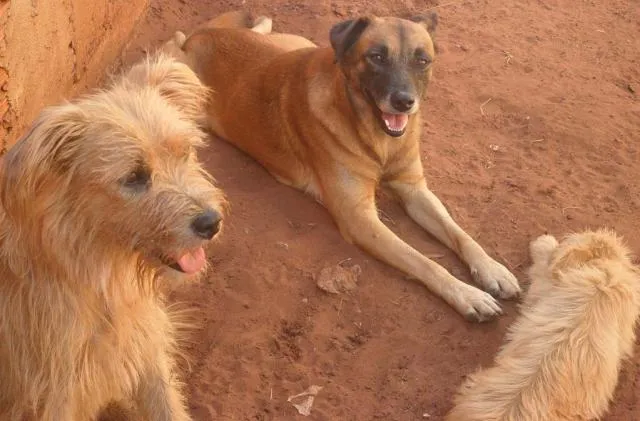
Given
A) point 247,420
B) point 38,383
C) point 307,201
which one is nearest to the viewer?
point 38,383

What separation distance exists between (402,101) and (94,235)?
2385mm

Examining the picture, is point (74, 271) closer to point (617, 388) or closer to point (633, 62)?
point (617, 388)

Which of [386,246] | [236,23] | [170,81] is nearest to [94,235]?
[170,81]

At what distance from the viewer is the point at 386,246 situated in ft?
17.3

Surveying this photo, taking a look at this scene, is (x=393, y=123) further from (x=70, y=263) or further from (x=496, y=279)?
(x=70, y=263)

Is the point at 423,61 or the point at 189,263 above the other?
the point at 189,263

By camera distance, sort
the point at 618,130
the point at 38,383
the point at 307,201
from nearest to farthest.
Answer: the point at 38,383
the point at 307,201
the point at 618,130

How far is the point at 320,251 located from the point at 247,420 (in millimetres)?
1317

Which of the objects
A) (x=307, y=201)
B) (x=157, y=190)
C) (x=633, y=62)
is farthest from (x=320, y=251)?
(x=633, y=62)

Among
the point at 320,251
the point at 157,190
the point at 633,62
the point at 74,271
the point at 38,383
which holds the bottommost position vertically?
the point at 633,62

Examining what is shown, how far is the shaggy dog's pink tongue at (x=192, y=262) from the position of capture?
3.48 m

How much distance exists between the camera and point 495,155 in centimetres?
613

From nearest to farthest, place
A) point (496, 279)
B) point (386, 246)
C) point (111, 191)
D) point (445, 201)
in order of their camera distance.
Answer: point (111, 191)
point (496, 279)
point (386, 246)
point (445, 201)

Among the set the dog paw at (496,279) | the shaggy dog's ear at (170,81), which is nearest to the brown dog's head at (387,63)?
the dog paw at (496,279)
